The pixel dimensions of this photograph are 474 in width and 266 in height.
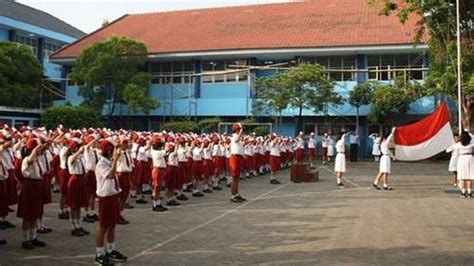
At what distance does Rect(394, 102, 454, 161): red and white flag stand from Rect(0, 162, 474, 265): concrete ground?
6.06 feet

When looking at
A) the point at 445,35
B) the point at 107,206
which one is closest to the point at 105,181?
the point at 107,206

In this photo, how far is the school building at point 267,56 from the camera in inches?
1275

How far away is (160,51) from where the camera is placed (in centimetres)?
3553

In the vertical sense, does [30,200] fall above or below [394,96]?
below

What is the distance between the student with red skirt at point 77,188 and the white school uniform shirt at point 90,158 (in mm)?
362

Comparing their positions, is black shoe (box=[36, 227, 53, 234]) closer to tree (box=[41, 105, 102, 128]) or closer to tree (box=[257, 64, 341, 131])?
tree (box=[41, 105, 102, 128])

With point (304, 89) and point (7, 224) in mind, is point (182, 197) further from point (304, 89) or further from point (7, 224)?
point (304, 89)

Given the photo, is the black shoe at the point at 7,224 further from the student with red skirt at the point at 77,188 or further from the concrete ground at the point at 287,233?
the student with red skirt at the point at 77,188

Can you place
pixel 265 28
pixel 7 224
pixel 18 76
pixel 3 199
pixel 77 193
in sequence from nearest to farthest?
1. pixel 3 199
2. pixel 77 193
3. pixel 7 224
4. pixel 18 76
5. pixel 265 28

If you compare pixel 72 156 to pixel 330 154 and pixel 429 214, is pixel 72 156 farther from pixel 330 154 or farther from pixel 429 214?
pixel 330 154

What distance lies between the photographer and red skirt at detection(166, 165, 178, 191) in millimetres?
12844

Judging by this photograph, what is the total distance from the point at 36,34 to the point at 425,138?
1234 inches

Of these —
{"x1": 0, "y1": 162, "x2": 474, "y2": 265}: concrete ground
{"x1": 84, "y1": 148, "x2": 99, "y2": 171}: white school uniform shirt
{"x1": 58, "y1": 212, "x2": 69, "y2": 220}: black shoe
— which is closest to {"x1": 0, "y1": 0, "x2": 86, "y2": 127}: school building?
{"x1": 58, "y1": 212, "x2": 69, "y2": 220}: black shoe

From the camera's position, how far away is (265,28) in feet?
118
